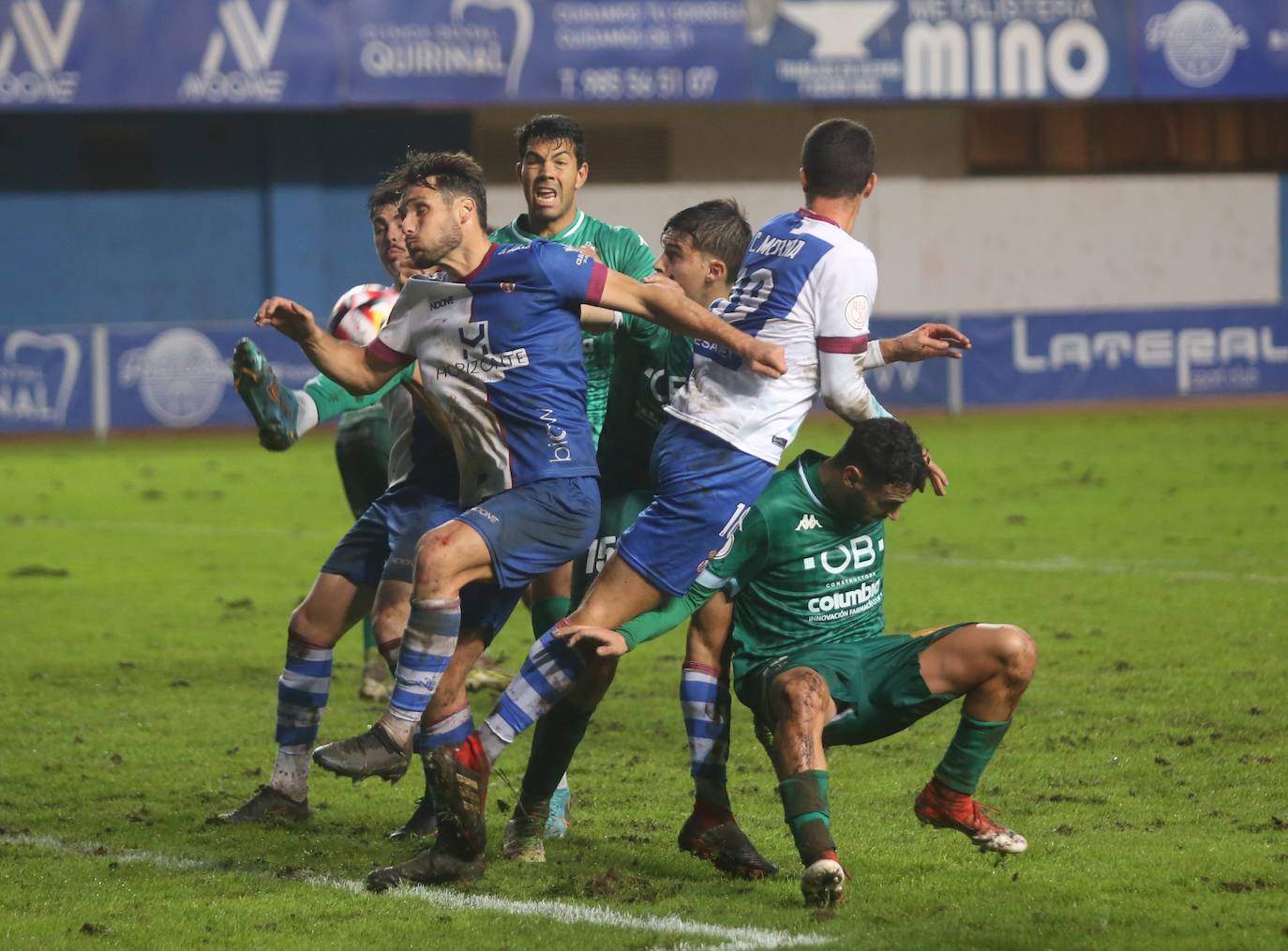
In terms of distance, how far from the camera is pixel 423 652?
5234mm

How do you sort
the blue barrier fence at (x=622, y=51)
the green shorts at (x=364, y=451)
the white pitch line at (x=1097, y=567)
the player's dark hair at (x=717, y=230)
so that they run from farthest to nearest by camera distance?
the blue barrier fence at (x=622, y=51), the white pitch line at (x=1097, y=567), the green shorts at (x=364, y=451), the player's dark hair at (x=717, y=230)

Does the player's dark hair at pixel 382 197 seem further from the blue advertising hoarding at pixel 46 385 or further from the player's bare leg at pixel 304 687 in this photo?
the blue advertising hoarding at pixel 46 385

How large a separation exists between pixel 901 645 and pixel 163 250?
2569 centimetres

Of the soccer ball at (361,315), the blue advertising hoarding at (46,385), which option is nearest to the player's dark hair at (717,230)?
the soccer ball at (361,315)

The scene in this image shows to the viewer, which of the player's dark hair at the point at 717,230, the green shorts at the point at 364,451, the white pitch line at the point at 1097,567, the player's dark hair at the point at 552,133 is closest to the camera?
the player's dark hair at the point at 717,230

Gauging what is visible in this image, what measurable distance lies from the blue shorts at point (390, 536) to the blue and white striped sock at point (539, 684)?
2.62 ft

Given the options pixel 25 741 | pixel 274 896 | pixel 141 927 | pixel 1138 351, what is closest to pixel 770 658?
pixel 274 896

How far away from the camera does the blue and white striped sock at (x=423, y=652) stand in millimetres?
5219

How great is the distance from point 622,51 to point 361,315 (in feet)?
70.4

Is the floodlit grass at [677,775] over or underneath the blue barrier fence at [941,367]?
underneath

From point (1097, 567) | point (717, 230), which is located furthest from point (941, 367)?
point (717, 230)

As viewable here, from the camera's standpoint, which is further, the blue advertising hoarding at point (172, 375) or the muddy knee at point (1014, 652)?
the blue advertising hoarding at point (172, 375)

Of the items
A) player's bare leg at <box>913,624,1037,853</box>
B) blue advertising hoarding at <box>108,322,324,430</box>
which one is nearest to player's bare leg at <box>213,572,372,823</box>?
player's bare leg at <box>913,624,1037,853</box>

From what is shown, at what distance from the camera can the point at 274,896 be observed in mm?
5227
